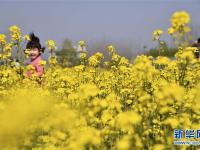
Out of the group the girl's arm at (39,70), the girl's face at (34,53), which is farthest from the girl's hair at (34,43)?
the girl's arm at (39,70)

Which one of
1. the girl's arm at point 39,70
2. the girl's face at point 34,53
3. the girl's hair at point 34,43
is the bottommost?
the girl's arm at point 39,70

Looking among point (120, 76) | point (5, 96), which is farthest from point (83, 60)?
point (5, 96)

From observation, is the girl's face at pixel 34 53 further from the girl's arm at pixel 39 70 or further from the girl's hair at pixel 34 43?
the girl's arm at pixel 39 70

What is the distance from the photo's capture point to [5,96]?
641 centimetres

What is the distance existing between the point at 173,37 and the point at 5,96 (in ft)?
7.80

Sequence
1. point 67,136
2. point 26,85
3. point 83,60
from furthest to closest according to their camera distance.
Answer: point 83,60 → point 26,85 → point 67,136

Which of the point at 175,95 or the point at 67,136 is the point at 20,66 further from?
the point at 175,95

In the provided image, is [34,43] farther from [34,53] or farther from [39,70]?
[39,70]

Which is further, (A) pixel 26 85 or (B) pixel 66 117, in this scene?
(A) pixel 26 85

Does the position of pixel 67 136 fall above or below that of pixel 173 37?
below

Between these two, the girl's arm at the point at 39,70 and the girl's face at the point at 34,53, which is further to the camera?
the girl's face at the point at 34,53

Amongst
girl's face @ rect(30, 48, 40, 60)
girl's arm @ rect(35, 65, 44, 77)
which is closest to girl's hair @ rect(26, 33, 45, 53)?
girl's face @ rect(30, 48, 40, 60)

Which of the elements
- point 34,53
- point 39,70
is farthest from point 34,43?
point 39,70

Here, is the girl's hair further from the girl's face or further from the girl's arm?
the girl's arm
